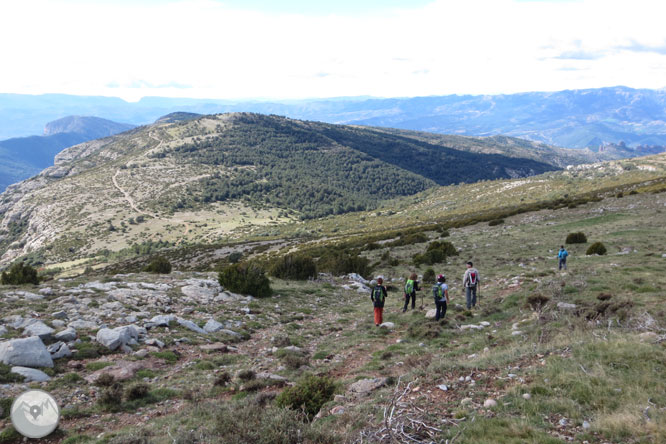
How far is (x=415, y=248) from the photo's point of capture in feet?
97.7

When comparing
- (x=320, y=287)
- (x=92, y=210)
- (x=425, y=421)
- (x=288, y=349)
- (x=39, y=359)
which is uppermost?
(x=425, y=421)

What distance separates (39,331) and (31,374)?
2.29 meters

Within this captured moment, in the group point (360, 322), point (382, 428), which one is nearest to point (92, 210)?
point (360, 322)

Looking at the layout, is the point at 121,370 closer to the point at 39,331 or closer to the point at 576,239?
the point at 39,331

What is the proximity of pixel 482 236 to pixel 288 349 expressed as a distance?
76.5 ft

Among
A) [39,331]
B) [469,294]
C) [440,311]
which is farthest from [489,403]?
[39,331]

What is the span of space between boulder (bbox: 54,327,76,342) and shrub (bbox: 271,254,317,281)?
44.2 feet

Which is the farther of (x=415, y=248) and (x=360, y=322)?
(x=415, y=248)

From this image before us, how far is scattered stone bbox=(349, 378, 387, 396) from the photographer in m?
7.25

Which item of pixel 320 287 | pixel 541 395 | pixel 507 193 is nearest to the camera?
pixel 541 395

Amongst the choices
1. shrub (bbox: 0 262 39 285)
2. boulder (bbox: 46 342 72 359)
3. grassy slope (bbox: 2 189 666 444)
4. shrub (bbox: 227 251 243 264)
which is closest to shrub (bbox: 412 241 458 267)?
grassy slope (bbox: 2 189 666 444)

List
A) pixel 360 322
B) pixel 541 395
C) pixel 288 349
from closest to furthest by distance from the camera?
pixel 541 395
pixel 288 349
pixel 360 322

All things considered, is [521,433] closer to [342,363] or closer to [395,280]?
[342,363]

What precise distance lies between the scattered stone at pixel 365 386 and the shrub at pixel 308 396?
1.55 feet
